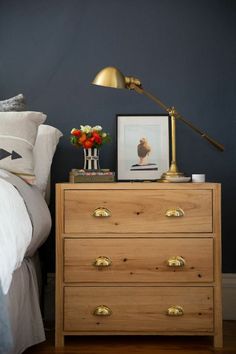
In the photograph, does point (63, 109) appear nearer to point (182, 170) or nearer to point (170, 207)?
point (182, 170)

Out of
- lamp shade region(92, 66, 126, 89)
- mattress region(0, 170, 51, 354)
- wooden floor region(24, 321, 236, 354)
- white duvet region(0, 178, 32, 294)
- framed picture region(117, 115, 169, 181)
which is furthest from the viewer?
framed picture region(117, 115, 169, 181)

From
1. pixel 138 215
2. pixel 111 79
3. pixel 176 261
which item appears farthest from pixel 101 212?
pixel 111 79

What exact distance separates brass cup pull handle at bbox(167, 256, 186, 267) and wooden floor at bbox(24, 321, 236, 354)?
35 centimetres

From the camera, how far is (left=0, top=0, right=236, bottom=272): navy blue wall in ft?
9.22

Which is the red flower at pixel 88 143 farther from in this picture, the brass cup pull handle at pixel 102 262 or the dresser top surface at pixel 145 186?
the brass cup pull handle at pixel 102 262

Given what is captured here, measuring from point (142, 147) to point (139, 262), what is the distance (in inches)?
31.5

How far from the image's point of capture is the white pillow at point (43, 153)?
245 centimetres

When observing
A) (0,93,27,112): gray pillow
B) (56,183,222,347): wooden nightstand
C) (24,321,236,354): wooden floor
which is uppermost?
(0,93,27,112): gray pillow

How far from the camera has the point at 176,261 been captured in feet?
7.04

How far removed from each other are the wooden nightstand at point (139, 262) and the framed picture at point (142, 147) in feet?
1.90

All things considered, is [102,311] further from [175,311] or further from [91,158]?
[91,158]

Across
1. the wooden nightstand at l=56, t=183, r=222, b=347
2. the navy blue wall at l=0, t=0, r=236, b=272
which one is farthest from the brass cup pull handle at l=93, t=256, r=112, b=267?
the navy blue wall at l=0, t=0, r=236, b=272

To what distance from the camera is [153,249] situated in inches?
85.4

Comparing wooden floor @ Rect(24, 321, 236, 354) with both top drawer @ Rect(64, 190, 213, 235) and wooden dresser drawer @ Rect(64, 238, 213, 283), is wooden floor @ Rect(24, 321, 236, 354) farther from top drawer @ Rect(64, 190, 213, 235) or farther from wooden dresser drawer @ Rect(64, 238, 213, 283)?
top drawer @ Rect(64, 190, 213, 235)
